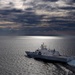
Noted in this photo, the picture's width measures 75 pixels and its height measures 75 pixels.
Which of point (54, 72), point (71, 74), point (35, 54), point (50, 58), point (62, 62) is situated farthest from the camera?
point (35, 54)

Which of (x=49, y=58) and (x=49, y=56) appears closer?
(x=49, y=58)

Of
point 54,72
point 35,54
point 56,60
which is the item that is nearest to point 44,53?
point 35,54

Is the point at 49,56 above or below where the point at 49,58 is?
above

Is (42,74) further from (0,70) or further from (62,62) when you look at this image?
(62,62)

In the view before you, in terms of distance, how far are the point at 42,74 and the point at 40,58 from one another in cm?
5275

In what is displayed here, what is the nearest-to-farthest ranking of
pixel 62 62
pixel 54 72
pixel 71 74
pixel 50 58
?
1. pixel 71 74
2. pixel 54 72
3. pixel 62 62
4. pixel 50 58

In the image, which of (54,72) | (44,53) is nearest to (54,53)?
(44,53)

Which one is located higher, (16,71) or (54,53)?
(16,71)

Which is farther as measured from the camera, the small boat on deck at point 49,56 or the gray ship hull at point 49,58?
the small boat on deck at point 49,56

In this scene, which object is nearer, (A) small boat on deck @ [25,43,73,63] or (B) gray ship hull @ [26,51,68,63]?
(B) gray ship hull @ [26,51,68,63]

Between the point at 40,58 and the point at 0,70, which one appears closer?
the point at 0,70

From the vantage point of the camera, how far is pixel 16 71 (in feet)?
345

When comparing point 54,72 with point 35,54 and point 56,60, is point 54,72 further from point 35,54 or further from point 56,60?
point 35,54

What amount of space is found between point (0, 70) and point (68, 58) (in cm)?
5014
